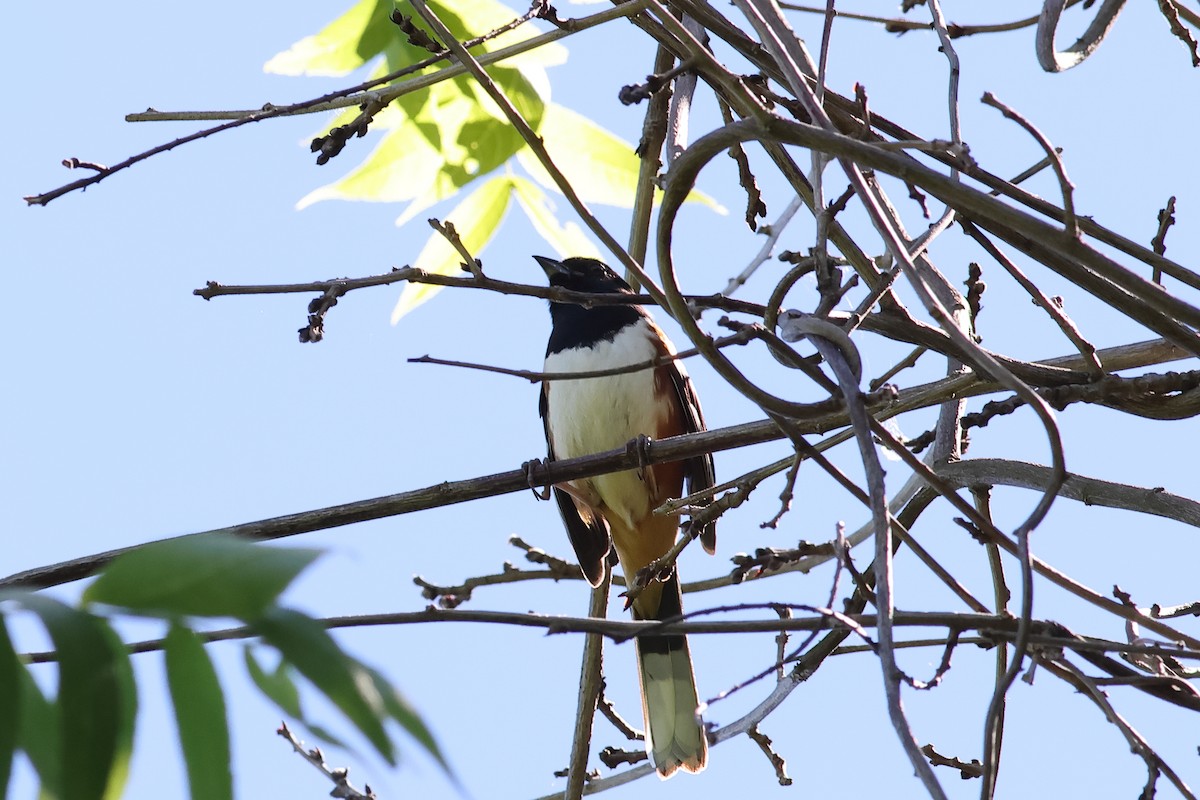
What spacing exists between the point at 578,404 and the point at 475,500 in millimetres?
2677

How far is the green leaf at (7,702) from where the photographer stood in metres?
1.10

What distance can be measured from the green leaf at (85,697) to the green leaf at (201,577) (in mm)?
34

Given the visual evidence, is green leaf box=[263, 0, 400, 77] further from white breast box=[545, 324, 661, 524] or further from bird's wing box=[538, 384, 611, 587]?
bird's wing box=[538, 384, 611, 587]

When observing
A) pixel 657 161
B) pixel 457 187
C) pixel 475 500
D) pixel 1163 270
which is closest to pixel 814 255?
pixel 1163 270

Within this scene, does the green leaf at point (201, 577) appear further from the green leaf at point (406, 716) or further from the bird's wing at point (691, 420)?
the bird's wing at point (691, 420)

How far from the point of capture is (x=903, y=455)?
1.88 meters

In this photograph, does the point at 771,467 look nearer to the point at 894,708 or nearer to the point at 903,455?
the point at 903,455

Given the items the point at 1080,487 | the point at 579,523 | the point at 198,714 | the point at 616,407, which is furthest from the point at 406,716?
the point at 579,523

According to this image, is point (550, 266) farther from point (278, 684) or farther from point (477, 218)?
point (278, 684)

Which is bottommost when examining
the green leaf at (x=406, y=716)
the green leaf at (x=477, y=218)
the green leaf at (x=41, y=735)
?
the green leaf at (x=406, y=716)

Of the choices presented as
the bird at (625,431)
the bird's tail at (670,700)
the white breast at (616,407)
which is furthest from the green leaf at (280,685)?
the white breast at (616,407)

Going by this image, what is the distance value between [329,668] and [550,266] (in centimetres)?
445

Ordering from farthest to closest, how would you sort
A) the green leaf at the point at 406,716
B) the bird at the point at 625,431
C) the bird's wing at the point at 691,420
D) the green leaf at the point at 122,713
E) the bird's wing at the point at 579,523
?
the bird's wing at the point at 691,420 → the bird's wing at the point at 579,523 → the bird at the point at 625,431 → the green leaf at the point at 122,713 → the green leaf at the point at 406,716

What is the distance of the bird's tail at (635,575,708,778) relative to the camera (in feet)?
14.5
